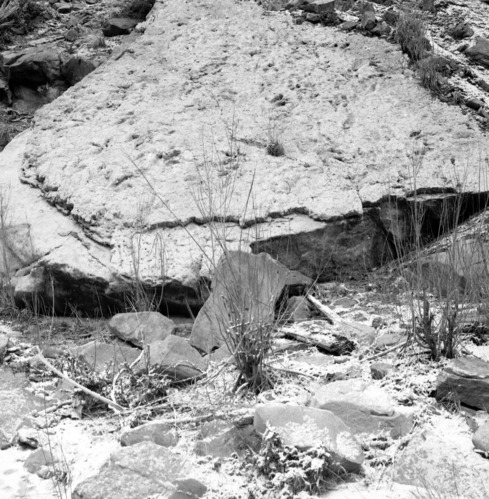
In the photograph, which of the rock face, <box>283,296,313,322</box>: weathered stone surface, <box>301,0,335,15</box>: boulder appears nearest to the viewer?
<box>283,296,313,322</box>: weathered stone surface

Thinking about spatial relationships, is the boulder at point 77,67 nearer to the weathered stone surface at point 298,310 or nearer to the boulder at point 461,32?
the boulder at point 461,32

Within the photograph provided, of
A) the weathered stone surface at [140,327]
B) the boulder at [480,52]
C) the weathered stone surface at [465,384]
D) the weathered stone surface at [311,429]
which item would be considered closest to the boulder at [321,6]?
the boulder at [480,52]

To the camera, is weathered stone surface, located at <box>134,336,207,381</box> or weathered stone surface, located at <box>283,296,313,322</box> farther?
weathered stone surface, located at <box>283,296,313,322</box>

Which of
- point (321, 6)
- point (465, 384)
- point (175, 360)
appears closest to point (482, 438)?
point (465, 384)

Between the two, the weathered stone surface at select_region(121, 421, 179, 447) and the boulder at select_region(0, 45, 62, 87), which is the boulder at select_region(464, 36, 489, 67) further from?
the weathered stone surface at select_region(121, 421, 179, 447)

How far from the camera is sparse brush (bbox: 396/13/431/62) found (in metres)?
5.27

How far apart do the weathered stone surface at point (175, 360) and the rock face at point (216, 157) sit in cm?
48

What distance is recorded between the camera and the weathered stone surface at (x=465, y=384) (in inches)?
110

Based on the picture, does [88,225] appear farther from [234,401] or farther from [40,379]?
[234,401]

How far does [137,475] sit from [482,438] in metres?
1.13

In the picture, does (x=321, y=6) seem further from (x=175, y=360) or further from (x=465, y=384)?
(x=465, y=384)

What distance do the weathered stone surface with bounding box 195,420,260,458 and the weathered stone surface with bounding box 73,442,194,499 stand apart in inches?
5.2

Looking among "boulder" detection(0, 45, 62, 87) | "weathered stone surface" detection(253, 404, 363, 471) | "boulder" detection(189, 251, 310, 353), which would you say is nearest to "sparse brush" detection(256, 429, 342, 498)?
"weathered stone surface" detection(253, 404, 363, 471)

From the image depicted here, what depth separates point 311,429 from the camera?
252cm
